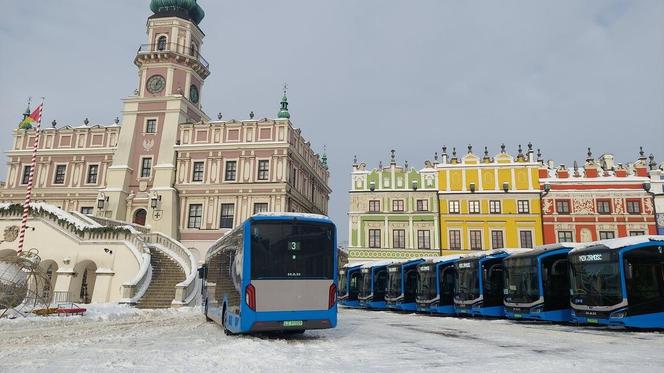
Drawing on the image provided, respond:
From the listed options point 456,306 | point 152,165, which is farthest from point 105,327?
point 152,165

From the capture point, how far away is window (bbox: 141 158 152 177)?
38.7m

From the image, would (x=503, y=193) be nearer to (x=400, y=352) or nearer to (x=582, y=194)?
(x=582, y=194)

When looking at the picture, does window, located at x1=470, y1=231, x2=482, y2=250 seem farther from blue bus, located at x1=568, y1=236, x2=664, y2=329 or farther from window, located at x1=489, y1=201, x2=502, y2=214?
blue bus, located at x1=568, y1=236, x2=664, y2=329

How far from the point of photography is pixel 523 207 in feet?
129

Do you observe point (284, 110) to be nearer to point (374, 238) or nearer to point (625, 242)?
point (374, 238)

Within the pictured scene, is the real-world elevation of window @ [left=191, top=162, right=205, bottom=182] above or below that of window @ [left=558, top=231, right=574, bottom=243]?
above

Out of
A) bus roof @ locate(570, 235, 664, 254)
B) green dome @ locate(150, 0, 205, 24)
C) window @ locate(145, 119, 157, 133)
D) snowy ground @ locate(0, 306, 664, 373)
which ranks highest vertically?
green dome @ locate(150, 0, 205, 24)

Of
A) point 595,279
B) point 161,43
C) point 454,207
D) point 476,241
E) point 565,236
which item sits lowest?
point 595,279

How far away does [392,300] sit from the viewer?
26.0 m

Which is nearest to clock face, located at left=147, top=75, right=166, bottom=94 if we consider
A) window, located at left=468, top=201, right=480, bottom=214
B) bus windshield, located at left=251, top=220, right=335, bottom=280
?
window, located at left=468, top=201, right=480, bottom=214

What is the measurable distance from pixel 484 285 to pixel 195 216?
976 inches

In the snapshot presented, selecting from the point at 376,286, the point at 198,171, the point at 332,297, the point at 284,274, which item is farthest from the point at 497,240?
the point at 284,274

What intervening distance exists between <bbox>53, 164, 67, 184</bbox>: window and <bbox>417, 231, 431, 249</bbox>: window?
3151 cm

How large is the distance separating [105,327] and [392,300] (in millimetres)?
15723
